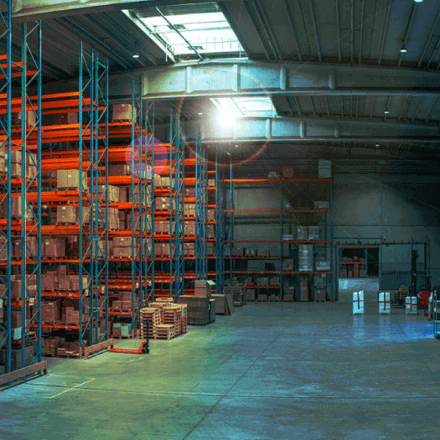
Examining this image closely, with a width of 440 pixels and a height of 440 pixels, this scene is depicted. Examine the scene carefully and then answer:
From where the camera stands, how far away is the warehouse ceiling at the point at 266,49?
11.5m

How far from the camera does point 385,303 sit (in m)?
20.2

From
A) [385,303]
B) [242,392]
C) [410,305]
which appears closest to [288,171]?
[385,303]

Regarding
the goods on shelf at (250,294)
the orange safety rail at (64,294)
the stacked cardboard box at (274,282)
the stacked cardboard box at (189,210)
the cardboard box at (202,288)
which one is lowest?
the goods on shelf at (250,294)

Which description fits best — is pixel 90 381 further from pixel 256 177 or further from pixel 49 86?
pixel 256 177

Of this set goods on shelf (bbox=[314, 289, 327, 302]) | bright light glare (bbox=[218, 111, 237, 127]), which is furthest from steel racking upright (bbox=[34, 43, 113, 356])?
goods on shelf (bbox=[314, 289, 327, 302])

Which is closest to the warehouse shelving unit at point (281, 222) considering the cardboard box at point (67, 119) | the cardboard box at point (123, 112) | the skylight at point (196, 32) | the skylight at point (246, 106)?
the skylight at point (246, 106)

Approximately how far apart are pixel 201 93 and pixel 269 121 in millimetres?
6556

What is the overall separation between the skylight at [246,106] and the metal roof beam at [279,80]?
150 inches

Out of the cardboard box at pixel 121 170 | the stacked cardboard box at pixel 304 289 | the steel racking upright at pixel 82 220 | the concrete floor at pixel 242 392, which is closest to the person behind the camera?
the concrete floor at pixel 242 392

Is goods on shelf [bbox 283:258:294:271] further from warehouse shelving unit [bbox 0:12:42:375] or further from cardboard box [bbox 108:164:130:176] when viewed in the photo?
warehouse shelving unit [bbox 0:12:42:375]

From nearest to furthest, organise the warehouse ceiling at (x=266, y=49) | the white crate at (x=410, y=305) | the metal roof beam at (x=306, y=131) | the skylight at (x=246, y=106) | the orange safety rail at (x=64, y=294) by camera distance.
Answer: the warehouse ceiling at (x=266, y=49) → the orange safety rail at (x=64, y=294) → the skylight at (x=246, y=106) → the white crate at (x=410, y=305) → the metal roof beam at (x=306, y=131)

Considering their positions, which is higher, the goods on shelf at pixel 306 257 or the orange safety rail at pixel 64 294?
the goods on shelf at pixel 306 257

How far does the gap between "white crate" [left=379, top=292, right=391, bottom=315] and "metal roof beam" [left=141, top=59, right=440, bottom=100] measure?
8.21 meters

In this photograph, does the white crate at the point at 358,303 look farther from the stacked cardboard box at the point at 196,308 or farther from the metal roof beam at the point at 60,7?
the metal roof beam at the point at 60,7
